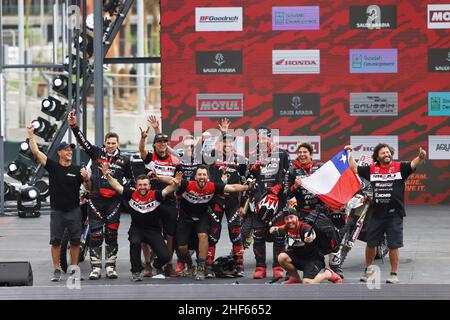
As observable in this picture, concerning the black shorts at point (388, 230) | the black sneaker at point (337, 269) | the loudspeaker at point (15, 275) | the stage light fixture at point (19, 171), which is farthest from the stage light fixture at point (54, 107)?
the loudspeaker at point (15, 275)

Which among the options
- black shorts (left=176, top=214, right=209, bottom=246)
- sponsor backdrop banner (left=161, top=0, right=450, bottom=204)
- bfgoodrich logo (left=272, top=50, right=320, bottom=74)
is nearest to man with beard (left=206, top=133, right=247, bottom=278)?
black shorts (left=176, top=214, right=209, bottom=246)

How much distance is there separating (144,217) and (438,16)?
9.54 m

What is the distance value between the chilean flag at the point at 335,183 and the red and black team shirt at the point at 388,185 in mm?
567

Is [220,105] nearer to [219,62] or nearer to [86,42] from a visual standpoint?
[219,62]

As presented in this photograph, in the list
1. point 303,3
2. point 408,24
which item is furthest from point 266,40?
point 408,24

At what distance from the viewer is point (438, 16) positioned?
2327cm

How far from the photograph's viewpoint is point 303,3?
23.3 m

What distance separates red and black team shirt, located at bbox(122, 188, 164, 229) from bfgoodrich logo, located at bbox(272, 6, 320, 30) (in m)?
8.29

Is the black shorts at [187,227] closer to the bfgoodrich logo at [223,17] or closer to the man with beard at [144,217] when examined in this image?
the man with beard at [144,217]

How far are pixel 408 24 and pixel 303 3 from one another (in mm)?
1947

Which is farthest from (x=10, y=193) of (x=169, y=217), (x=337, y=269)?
(x=337, y=269)

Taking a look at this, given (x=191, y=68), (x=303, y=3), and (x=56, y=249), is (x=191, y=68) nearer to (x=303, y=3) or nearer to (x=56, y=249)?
(x=303, y=3)

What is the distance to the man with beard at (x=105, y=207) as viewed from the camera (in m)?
16.1

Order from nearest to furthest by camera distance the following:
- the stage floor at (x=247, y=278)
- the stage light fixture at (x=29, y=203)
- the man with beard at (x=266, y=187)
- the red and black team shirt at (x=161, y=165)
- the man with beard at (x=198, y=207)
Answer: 1. the stage floor at (x=247, y=278)
2. the man with beard at (x=198, y=207)
3. the man with beard at (x=266, y=187)
4. the red and black team shirt at (x=161, y=165)
5. the stage light fixture at (x=29, y=203)
